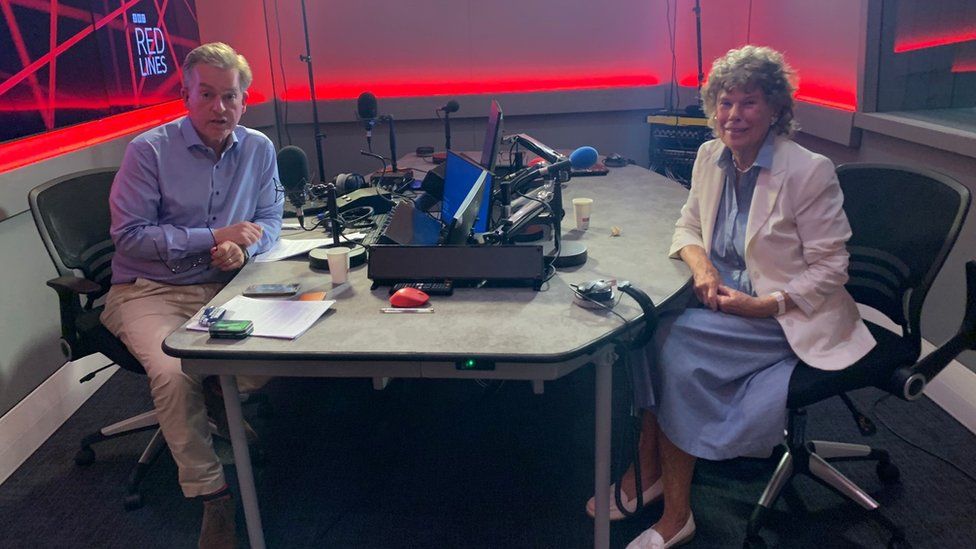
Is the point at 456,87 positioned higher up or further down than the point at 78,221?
higher up

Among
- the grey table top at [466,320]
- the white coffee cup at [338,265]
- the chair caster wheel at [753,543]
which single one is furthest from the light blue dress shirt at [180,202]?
the chair caster wheel at [753,543]

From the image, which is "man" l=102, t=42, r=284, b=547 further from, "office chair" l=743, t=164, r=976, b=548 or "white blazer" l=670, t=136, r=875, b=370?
"office chair" l=743, t=164, r=976, b=548

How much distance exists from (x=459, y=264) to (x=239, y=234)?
0.79 m

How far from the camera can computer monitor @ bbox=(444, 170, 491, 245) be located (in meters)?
1.83

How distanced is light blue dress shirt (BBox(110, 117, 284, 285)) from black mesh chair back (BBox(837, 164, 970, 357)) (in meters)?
1.84

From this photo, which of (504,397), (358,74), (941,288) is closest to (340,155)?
(358,74)

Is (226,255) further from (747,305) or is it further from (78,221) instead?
(747,305)

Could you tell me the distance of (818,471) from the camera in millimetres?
2070

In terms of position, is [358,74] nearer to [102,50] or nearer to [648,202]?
[102,50]

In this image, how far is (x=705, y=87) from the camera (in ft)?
6.97

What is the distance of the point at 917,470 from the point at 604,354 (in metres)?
1.35

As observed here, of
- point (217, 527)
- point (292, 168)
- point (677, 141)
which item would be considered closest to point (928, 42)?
point (677, 141)

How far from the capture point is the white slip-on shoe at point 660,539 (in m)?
1.90

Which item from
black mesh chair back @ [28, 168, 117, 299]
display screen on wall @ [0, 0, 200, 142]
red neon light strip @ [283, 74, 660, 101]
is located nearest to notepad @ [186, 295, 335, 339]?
black mesh chair back @ [28, 168, 117, 299]
